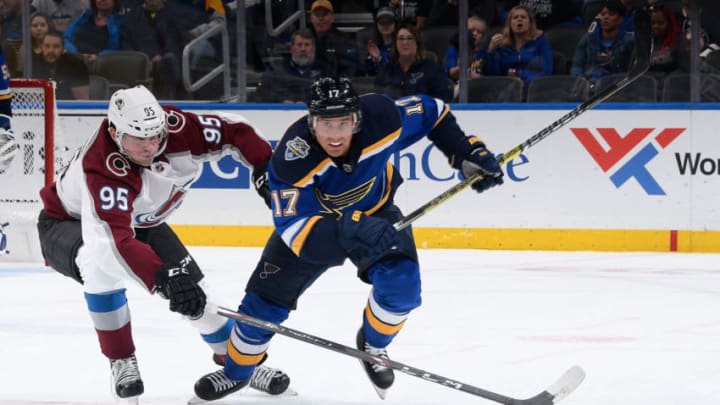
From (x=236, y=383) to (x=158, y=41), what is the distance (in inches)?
164

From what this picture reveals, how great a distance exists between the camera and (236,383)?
3.50 metres

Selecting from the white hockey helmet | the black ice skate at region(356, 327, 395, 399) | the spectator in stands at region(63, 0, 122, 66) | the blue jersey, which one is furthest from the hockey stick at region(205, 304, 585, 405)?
the spectator in stands at region(63, 0, 122, 66)

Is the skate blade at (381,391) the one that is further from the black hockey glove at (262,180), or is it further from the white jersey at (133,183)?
the white jersey at (133,183)

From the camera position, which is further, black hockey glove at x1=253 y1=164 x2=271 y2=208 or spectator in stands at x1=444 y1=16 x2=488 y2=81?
spectator in stands at x1=444 y1=16 x2=488 y2=81

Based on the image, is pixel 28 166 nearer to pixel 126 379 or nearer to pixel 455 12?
pixel 455 12

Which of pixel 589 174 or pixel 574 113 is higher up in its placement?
pixel 574 113

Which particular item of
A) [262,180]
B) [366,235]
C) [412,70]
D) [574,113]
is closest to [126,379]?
[262,180]

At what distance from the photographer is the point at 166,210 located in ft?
11.9

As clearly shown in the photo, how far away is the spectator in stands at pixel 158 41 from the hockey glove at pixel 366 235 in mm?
4389

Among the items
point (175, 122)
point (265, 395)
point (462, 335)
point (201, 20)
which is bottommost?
point (462, 335)

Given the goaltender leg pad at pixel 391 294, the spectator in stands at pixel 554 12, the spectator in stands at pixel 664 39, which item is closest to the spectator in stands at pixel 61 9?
the spectator in stands at pixel 554 12

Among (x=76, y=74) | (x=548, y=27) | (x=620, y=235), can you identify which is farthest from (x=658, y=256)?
(x=76, y=74)

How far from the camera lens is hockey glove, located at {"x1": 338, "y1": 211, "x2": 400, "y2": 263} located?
9.91ft

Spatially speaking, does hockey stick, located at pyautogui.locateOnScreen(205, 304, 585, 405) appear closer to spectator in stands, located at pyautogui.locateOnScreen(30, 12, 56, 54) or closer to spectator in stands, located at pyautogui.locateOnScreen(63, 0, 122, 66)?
spectator in stands, located at pyautogui.locateOnScreen(63, 0, 122, 66)
